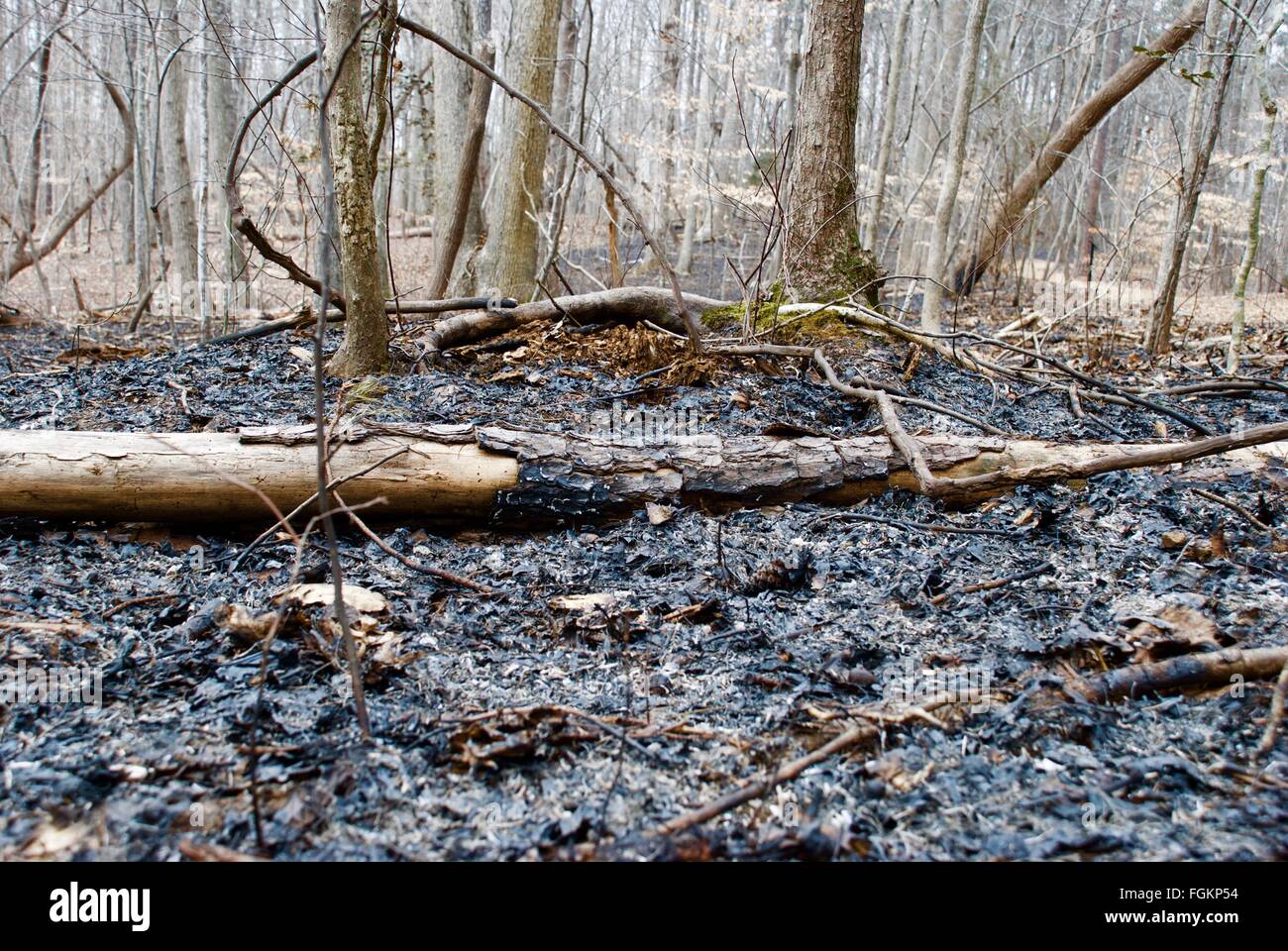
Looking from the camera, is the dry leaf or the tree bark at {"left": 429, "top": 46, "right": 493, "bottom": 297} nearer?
the dry leaf

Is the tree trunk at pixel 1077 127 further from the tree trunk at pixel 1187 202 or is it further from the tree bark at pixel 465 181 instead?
the tree bark at pixel 465 181

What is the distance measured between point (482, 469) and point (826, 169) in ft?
12.9

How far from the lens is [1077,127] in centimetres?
948

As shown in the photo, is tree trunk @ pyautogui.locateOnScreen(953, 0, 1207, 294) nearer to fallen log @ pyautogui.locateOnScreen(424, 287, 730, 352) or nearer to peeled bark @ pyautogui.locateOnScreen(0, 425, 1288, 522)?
fallen log @ pyautogui.locateOnScreen(424, 287, 730, 352)

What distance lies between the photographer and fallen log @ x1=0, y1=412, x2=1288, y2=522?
9.87 feet

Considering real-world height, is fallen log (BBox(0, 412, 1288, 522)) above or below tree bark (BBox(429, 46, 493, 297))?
below

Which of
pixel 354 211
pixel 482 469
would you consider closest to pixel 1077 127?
pixel 354 211

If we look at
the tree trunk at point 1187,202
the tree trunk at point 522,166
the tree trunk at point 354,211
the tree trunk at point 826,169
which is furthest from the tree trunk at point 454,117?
the tree trunk at point 1187,202

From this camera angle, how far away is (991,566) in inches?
116

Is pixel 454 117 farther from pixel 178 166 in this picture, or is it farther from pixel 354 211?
pixel 354 211

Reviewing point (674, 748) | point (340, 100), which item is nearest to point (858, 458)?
point (674, 748)

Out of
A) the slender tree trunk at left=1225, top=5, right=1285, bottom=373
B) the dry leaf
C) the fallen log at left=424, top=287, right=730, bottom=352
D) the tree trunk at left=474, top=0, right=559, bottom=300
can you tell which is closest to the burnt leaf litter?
the dry leaf

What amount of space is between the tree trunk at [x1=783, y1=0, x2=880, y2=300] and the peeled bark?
2491 millimetres

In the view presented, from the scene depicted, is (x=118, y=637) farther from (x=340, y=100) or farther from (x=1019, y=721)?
(x=340, y=100)
